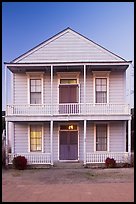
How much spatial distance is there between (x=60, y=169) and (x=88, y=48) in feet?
25.5

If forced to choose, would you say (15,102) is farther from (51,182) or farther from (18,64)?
(51,182)

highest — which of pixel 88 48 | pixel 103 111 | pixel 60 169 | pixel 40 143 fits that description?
pixel 88 48

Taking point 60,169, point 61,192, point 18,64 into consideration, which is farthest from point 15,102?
point 61,192

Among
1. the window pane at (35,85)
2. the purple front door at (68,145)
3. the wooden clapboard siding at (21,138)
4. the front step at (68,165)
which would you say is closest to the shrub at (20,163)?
the wooden clapboard siding at (21,138)

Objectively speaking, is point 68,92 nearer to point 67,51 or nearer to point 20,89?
point 67,51

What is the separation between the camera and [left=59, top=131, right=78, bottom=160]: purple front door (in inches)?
714

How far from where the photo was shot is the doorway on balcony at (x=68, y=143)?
59.5 ft

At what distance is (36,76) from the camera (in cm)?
1845

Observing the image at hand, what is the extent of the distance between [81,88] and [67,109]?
179cm

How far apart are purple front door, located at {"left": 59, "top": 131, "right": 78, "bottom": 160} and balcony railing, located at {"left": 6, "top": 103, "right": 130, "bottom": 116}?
1.53 meters

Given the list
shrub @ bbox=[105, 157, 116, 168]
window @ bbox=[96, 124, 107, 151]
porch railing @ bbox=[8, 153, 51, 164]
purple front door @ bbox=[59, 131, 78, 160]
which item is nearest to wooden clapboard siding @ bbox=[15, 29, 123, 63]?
window @ bbox=[96, 124, 107, 151]

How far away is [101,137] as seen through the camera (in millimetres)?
18312

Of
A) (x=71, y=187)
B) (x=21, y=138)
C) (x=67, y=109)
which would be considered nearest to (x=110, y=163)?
(x=67, y=109)

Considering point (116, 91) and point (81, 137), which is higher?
point (116, 91)
